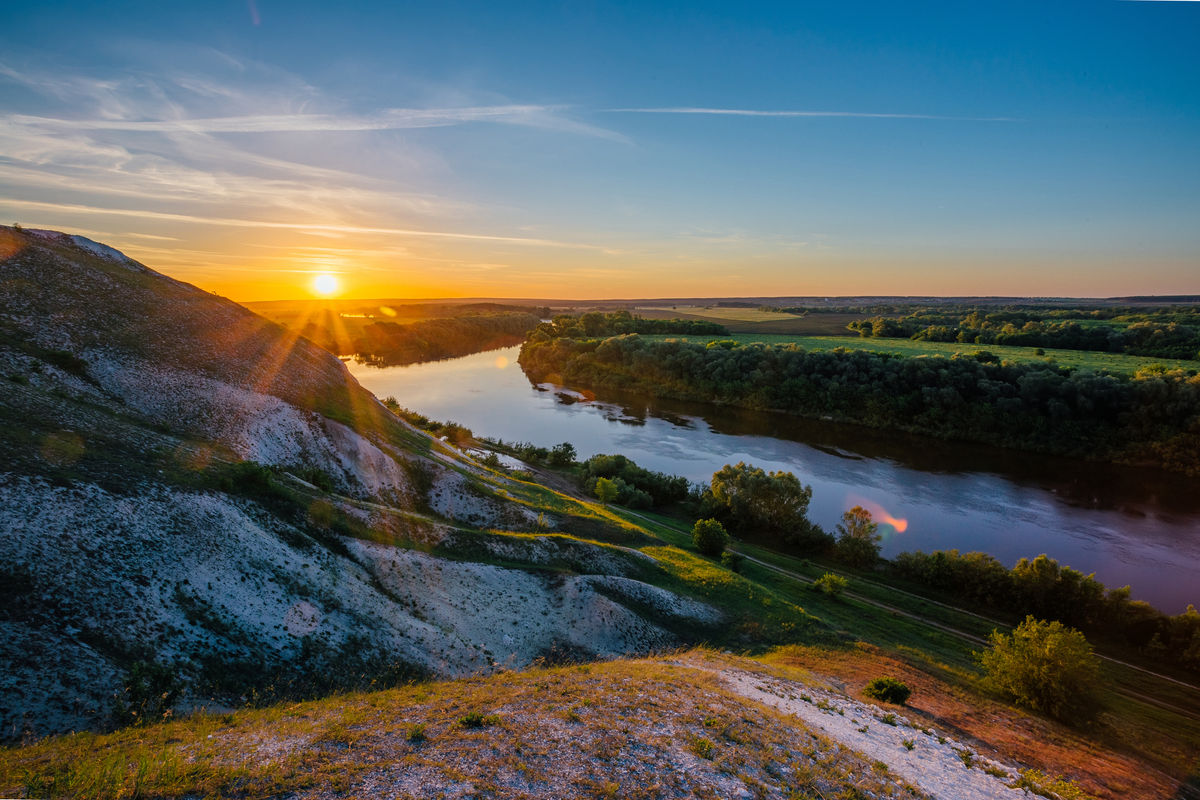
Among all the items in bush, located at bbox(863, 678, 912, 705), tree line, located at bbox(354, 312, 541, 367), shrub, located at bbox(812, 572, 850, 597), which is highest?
tree line, located at bbox(354, 312, 541, 367)

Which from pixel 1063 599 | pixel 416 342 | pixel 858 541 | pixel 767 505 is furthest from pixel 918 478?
pixel 416 342

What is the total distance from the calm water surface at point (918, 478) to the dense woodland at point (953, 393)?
374 cm

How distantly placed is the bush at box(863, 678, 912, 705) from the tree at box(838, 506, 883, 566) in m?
21.0

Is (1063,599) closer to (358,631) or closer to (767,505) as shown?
(767,505)

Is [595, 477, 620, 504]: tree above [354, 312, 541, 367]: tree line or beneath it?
beneath

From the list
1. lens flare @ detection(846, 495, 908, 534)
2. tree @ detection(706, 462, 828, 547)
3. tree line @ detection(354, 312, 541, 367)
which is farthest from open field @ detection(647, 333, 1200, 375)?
tree line @ detection(354, 312, 541, 367)

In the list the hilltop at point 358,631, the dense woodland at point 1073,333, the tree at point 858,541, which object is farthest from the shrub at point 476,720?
the dense woodland at point 1073,333

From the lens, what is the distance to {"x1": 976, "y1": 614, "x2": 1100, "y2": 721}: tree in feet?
80.6

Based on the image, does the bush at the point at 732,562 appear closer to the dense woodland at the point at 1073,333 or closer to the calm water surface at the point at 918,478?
the calm water surface at the point at 918,478

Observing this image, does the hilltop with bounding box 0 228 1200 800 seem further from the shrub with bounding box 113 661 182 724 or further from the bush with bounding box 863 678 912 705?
the bush with bounding box 863 678 912 705

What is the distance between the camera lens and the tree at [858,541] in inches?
1667

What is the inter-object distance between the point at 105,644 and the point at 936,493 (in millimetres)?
68896

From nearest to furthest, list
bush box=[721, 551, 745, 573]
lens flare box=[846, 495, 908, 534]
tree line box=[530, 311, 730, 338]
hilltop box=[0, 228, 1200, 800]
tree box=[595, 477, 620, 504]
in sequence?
hilltop box=[0, 228, 1200, 800] → bush box=[721, 551, 745, 573] → tree box=[595, 477, 620, 504] → lens flare box=[846, 495, 908, 534] → tree line box=[530, 311, 730, 338]

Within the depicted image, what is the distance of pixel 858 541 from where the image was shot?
4256cm
